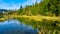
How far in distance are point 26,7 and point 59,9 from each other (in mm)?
57683

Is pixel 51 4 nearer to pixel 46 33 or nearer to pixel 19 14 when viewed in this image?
pixel 46 33

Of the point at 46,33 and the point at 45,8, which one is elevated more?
the point at 45,8

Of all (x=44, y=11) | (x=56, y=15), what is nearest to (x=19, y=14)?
(x=44, y=11)

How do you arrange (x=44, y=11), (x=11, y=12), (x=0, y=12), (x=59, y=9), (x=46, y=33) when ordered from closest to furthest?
(x=46, y=33), (x=59, y=9), (x=44, y=11), (x=0, y=12), (x=11, y=12)

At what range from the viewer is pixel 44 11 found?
60844 millimetres

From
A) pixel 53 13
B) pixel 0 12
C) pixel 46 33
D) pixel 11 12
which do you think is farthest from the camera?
pixel 11 12

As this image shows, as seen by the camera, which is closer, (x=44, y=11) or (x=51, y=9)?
(x=51, y=9)

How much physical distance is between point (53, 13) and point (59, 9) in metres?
4.94

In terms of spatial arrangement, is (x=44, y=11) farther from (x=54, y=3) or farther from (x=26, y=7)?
(x=26, y=7)

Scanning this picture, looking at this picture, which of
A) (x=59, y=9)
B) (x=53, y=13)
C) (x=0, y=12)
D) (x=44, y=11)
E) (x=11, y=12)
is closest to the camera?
(x=59, y=9)

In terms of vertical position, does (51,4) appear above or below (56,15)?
above

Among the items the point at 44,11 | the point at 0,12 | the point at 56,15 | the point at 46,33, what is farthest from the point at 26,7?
the point at 46,33

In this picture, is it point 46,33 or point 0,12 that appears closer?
point 46,33

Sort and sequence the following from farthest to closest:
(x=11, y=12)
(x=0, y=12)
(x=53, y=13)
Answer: (x=11, y=12)
(x=0, y=12)
(x=53, y=13)
